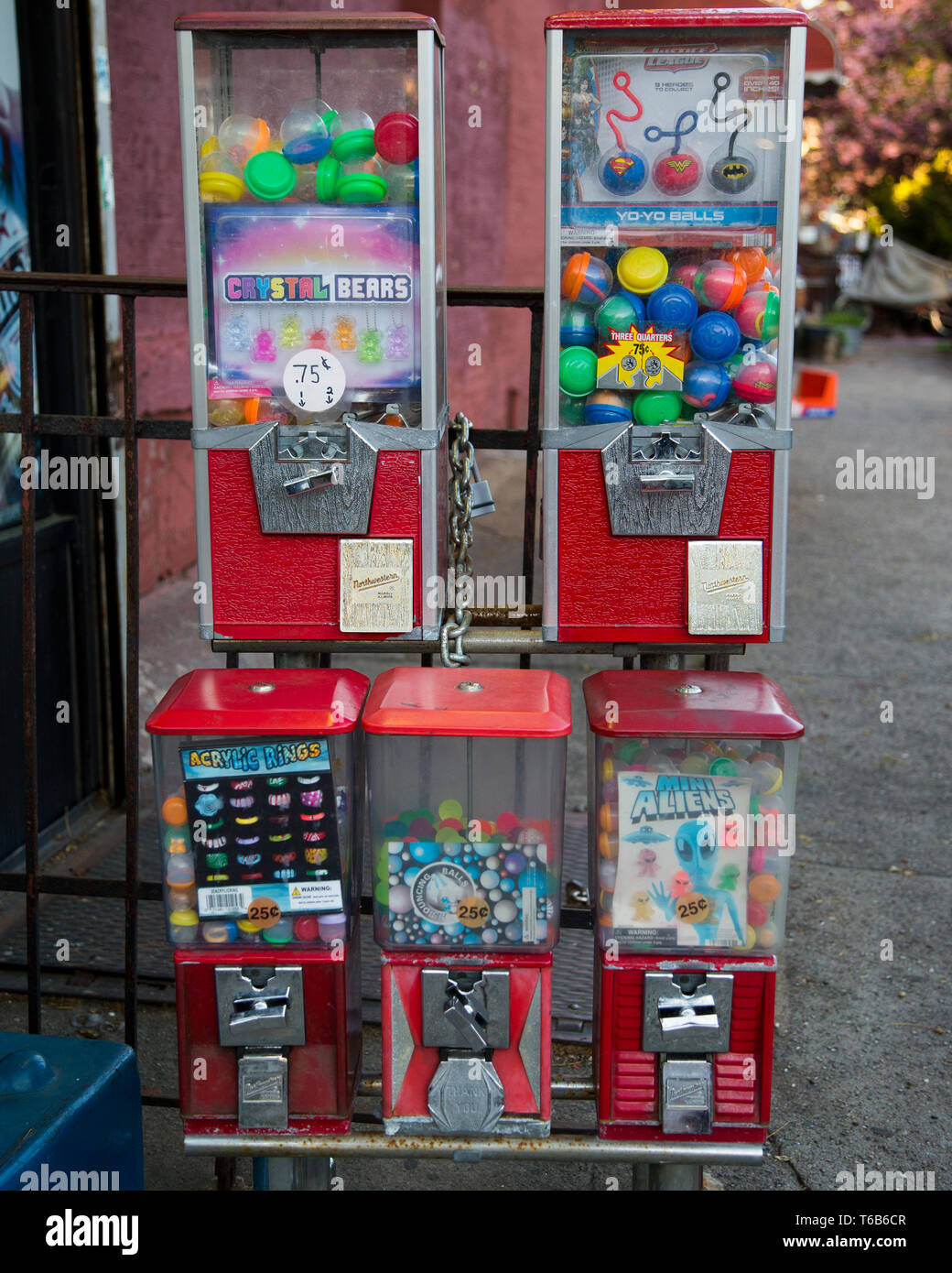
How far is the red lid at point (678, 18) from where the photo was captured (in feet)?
7.53

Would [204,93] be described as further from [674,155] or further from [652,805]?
[652,805]

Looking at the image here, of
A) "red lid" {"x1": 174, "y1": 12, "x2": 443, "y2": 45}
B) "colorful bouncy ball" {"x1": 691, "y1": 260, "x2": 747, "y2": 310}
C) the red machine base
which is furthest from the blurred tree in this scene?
the red machine base

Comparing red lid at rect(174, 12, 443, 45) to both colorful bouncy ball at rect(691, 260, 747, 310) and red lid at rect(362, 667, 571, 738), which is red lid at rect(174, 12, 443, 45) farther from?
red lid at rect(362, 667, 571, 738)

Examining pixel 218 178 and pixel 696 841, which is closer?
pixel 696 841

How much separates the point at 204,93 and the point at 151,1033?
2.42 meters

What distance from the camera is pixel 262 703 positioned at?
2312 millimetres

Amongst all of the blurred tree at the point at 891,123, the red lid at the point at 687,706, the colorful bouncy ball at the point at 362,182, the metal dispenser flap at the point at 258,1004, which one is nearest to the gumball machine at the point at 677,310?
the red lid at the point at 687,706

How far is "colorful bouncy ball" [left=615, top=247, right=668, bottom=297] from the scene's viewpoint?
2434 mm

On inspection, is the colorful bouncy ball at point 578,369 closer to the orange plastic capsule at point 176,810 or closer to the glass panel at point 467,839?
the glass panel at point 467,839

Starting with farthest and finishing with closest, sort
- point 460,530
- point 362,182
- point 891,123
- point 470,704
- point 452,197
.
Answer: point 891,123, point 452,197, point 460,530, point 362,182, point 470,704

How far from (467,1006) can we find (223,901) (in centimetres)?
49

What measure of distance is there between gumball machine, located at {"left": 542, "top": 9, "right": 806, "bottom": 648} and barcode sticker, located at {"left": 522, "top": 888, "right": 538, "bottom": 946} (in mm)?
635

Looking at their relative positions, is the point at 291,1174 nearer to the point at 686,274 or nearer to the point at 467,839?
the point at 467,839

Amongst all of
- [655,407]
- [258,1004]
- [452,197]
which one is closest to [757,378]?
[655,407]
